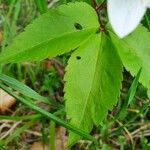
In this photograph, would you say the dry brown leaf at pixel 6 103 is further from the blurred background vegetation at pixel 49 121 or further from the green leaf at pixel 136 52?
the green leaf at pixel 136 52

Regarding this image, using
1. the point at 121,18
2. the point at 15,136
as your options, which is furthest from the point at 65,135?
the point at 121,18

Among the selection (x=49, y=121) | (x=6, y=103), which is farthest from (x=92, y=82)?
(x=6, y=103)

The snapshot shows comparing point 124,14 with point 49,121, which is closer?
point 124,14

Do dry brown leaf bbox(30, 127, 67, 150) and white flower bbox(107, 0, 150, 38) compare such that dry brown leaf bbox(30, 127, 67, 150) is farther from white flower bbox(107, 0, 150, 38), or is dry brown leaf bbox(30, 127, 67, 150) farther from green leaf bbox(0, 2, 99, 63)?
white flower bbox(107, 0, 150, 38)

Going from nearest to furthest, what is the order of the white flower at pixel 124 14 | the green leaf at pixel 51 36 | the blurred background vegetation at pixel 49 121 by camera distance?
the white flower at pixel 124 14, the green leaf at pixel 51 36, the blurred background vegetation at pixel 49 121

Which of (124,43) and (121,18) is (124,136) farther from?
(121,18)

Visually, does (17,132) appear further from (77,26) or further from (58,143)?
(77,26)

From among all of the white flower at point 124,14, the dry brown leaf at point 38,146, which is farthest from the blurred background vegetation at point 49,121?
the white flower at point 124,14
